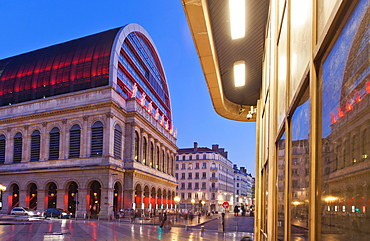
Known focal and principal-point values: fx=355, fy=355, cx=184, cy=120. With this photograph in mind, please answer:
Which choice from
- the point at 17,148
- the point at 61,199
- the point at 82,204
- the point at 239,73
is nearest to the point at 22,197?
the point at 61,199

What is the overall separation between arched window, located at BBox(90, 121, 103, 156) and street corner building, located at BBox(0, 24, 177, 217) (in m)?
0.16

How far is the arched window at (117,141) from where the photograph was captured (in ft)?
177

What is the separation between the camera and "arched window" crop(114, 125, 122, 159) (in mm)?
53969

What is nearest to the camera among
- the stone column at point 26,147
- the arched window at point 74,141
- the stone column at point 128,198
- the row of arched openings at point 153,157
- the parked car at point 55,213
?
the parked car at point 55,213

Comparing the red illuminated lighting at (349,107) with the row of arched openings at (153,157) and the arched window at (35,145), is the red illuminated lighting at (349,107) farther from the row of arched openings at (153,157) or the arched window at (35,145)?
the arched window at (35,145)

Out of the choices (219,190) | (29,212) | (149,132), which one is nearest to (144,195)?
(149,132)

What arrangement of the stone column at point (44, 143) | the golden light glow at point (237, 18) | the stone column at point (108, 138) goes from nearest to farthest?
1. the golden light glow at point (237, 18)
2. the stone column at point (108, 138)
3. the stone column at point (44, 143)

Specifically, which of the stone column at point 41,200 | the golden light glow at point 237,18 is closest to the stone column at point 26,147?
the stone column at point 41,200

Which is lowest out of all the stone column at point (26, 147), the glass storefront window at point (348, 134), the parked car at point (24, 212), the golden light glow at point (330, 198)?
the parked car at point (24, 212)

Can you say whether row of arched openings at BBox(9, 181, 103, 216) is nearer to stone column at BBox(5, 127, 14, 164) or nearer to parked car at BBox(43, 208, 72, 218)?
parked car at BBox(43, 208, 72, 218)

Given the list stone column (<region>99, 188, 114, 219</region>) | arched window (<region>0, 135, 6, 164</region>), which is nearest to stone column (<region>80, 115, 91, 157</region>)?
stone column (<region>99, 188, 114, 219</region>)

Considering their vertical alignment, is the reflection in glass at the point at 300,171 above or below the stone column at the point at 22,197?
above

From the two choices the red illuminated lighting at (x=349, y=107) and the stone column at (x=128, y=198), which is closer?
the red illuminated lighting at (x=349, y=107)

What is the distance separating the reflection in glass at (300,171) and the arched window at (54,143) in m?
56.2
